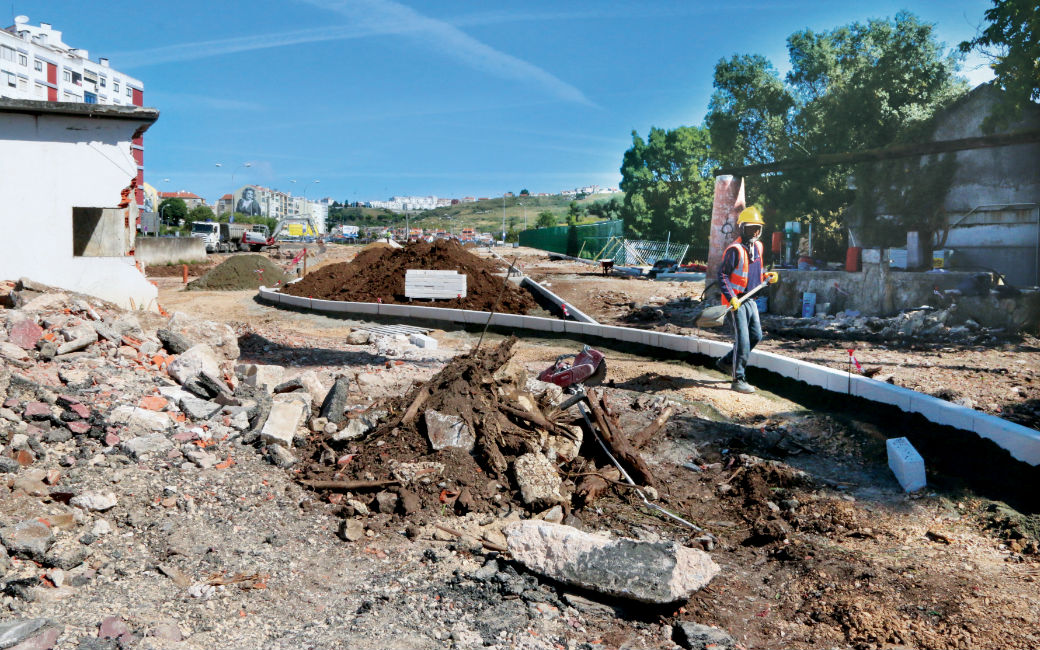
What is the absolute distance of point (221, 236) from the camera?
43.2 metres

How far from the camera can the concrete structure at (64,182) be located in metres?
12.2

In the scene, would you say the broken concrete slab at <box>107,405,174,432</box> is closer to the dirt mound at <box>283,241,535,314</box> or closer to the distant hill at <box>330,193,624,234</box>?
the dirt mound at <box>283,241,535,314</box>

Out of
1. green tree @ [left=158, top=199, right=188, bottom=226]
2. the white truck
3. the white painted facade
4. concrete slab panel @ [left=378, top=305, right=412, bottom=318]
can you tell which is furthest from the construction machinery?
green tree @ [left=158, top=199, right=188, bottom=226]

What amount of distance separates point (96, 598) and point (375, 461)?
204 centimetres

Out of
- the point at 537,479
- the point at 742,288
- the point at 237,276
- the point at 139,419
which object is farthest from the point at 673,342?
the point at 237,276

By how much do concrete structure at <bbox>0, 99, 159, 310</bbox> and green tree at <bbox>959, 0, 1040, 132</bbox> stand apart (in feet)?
52.1

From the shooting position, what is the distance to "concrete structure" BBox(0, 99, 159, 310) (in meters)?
12.2

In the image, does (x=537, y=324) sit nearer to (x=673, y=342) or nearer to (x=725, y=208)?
(x=673, y=342)

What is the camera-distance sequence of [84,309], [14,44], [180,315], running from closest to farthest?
[84,309], [180,315], [14,44]

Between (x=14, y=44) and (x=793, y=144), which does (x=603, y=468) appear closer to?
(x=793, y=144)

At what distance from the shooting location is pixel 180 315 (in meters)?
9.90

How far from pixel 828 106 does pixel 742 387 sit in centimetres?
2379

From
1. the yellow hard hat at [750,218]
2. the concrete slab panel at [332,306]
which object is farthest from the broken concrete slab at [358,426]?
the concrete slab panel at [332,306]

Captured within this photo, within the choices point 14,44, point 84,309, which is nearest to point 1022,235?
point 84,309
